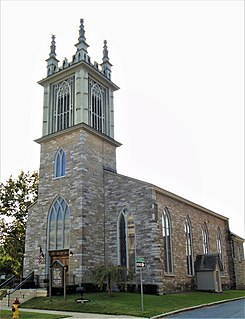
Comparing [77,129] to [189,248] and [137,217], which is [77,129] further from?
[189,248]

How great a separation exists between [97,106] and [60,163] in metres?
6.33

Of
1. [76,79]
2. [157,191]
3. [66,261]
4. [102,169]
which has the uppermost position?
[76,79]

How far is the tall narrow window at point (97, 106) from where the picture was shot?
3123 centimetres

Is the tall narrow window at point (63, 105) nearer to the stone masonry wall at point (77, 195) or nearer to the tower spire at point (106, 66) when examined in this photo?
the stone masonry wall at point (77, 195)

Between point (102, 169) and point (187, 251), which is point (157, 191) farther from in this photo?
point (187, 251)

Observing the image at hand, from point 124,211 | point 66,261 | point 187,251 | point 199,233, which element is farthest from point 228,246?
point 66,261

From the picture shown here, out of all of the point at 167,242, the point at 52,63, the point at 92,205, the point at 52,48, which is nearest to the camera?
the point at 92,205

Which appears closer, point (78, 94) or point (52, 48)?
point (78, 94)

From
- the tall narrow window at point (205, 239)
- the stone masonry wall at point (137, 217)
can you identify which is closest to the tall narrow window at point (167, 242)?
the stone masonry wall at point (137, 217)

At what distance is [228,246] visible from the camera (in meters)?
40.6

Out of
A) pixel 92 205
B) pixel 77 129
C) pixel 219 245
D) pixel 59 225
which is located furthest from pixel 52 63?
pixel 219 245

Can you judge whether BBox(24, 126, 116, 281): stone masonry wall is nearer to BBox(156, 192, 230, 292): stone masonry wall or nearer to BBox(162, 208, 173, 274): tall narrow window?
BBox(162, 208, 173, 274): tall narrow window

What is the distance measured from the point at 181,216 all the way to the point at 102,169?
7928mm

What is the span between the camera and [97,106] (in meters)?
32.3
